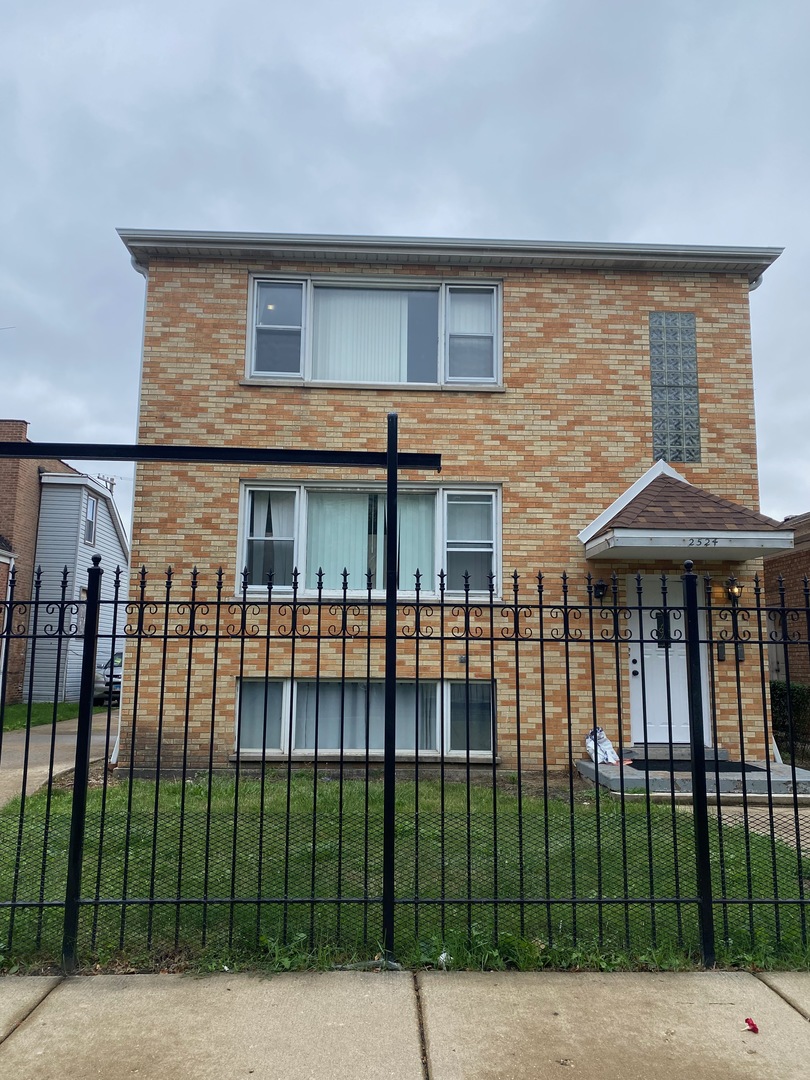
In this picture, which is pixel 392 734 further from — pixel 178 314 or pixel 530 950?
pixel 178 314

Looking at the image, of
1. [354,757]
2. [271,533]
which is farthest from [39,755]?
[354,757]

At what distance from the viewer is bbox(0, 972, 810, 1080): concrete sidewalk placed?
3.00 meters

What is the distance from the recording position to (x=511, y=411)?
9.83 meters

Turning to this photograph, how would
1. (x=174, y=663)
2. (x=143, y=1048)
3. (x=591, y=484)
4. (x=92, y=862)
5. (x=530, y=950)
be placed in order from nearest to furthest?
(x=143, y=1048), (x=530, y=950), (x=92, y=862), (x=174, y=663), (x=591, y=484)

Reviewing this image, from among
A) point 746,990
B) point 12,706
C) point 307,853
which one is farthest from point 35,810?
point 12,706

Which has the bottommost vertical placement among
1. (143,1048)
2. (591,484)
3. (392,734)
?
(143,1048)

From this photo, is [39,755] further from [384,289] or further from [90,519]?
[90,519]

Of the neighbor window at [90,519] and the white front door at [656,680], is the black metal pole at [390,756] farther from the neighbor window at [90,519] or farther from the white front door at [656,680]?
the neighbor window at [90,519]

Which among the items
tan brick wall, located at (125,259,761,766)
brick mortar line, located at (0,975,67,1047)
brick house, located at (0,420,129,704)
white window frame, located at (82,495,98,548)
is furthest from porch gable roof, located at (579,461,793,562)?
white window frame, located at (82,495,98,548)

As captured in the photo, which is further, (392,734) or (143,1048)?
(392,734)

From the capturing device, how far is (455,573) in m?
9.77

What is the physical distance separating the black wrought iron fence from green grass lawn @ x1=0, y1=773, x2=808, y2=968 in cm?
3

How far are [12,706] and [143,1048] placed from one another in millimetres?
16222

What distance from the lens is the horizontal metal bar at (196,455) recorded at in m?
4.25
